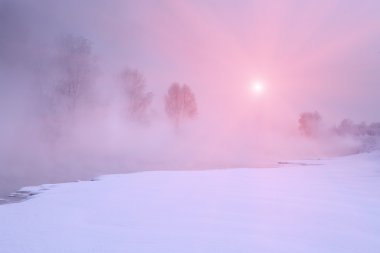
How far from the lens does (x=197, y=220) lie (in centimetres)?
607

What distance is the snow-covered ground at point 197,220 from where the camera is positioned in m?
4.73

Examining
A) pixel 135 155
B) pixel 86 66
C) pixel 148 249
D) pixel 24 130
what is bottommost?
pixel 148 249

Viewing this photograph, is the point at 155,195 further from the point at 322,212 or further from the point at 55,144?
the point at 55,144

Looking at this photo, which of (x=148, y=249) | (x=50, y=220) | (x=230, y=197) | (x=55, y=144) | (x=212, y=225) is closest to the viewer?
(x=148, y=249)

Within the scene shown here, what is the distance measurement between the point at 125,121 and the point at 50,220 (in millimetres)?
33602

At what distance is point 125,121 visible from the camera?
39.3 metres

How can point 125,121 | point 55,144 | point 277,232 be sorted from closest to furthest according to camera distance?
1. point 277,232
2. point 55,144
3. point 125,121

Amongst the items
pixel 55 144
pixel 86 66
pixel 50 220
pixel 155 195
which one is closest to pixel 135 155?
pixel 55 144

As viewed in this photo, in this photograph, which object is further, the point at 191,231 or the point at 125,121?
the point at 125,121

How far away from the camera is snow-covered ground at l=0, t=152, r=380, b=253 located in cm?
473

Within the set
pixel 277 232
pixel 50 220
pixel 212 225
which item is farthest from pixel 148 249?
pixel 50 220

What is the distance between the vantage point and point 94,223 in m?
5.89

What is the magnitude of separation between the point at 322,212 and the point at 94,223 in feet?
13.9

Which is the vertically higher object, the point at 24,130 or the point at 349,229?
the point at 24,130
